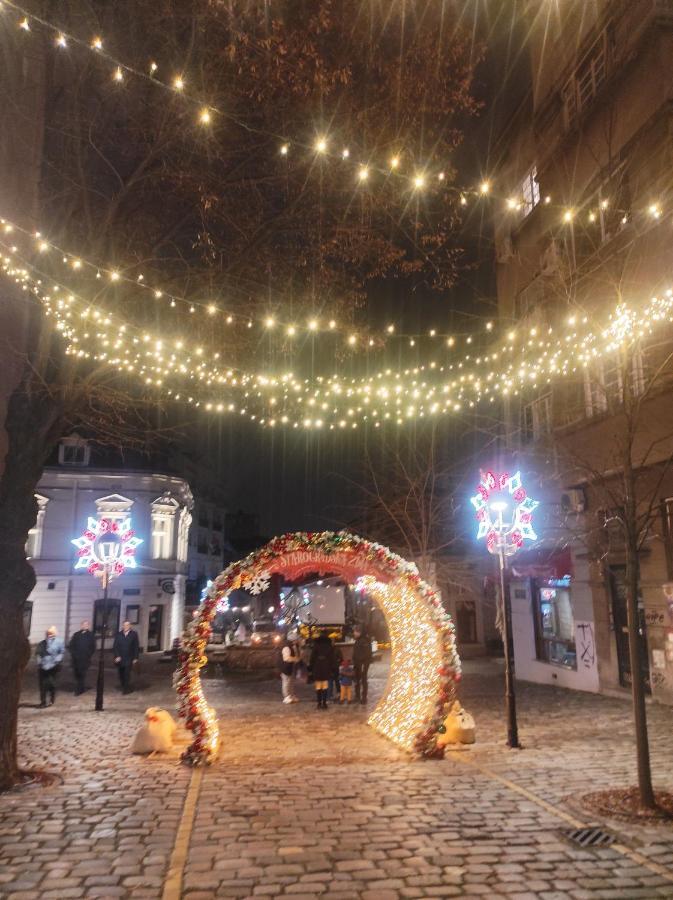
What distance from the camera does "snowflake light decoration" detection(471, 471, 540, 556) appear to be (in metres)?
11.6

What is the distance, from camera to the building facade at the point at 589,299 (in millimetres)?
14164

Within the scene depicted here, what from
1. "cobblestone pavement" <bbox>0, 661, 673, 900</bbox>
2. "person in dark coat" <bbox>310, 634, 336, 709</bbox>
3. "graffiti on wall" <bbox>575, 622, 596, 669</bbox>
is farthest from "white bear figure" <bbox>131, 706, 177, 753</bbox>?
"graffiti on wall" <bbox>575, 622, 596, 669</bbox>

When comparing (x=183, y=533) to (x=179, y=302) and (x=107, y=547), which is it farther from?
(x=179, y=302)

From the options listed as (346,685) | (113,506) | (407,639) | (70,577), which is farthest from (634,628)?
(70,577)

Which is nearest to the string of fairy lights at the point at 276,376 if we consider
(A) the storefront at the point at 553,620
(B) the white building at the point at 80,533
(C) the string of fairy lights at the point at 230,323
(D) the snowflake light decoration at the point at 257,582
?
(C) the string of fairy lights at the point at 230,323

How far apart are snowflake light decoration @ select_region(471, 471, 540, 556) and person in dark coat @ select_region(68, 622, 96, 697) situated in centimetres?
1229

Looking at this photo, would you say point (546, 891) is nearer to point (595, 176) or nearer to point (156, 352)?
point (156, 352)

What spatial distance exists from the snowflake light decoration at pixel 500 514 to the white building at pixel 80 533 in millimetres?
25047

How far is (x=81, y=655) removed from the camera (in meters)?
18.7

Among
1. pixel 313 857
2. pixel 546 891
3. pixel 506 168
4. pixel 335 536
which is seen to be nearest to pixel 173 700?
pixel 335 536

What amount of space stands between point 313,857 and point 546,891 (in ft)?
6.82

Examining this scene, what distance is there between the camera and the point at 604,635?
54.2 ft

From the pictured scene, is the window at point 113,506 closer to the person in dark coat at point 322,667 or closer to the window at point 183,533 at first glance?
the window at point 183,533

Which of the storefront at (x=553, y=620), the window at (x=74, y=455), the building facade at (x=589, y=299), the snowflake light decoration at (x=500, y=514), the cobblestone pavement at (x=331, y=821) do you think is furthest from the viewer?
the window at (x=74, y=455)
